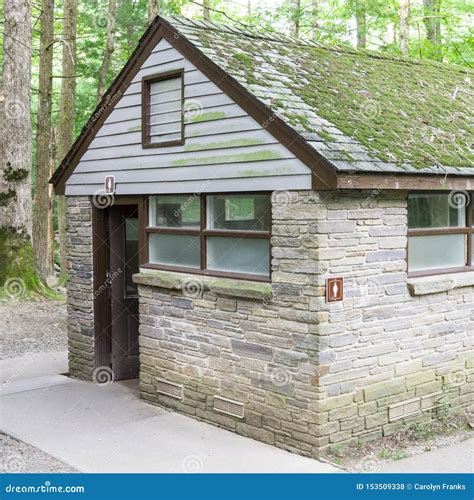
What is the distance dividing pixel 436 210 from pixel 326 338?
2.32 meters

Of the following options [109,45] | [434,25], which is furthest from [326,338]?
→ [434,25]

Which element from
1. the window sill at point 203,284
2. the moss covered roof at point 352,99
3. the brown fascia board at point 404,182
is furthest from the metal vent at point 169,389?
the moss covered roof at point 352,99

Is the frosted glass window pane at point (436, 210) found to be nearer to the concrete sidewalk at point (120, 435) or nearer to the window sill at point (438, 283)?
the window sill at point (438, 283)

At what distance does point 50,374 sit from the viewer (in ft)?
37.8

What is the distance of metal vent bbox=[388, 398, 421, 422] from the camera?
8.05 metres

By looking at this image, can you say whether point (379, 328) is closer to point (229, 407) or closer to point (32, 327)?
point (229, 407)

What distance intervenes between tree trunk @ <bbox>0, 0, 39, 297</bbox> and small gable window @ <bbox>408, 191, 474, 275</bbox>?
33.2 feet

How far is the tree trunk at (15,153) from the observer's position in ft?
51.0

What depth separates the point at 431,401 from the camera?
8500 millimetres

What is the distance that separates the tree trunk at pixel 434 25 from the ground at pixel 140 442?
47.7ft

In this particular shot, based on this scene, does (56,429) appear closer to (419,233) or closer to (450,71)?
(419,233)

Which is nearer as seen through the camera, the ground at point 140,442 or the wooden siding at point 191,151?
the ground at point 140,442

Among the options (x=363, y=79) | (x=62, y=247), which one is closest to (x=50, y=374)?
(x=363, y=79)
